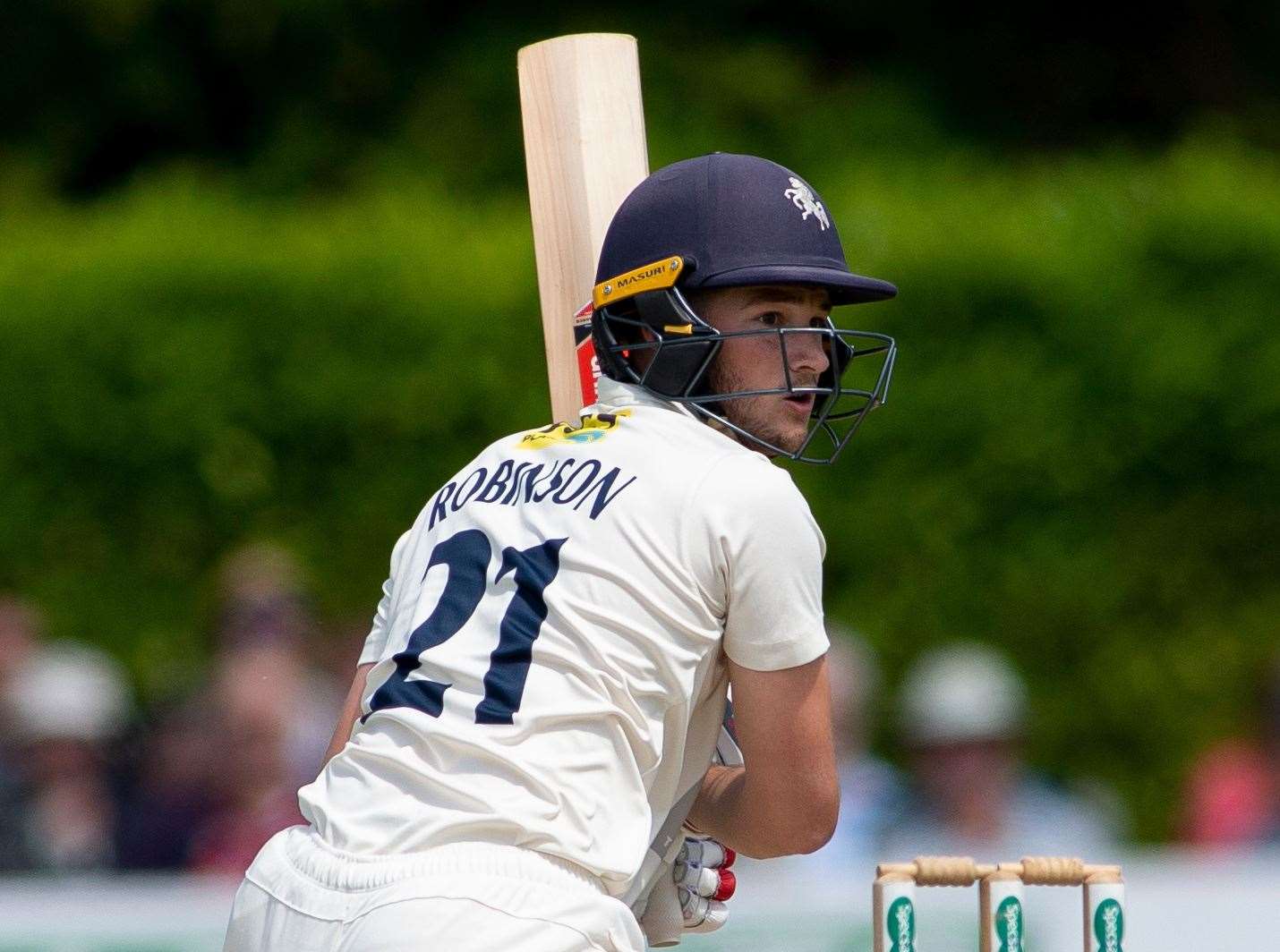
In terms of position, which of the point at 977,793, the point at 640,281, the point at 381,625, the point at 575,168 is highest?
the point at 575,168

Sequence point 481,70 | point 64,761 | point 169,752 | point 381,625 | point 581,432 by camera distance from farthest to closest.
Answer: point 481,70, point 169,752, point 64,761, point 381,625, point 581,432

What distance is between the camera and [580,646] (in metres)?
2.05

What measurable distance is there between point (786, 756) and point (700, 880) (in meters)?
0.31

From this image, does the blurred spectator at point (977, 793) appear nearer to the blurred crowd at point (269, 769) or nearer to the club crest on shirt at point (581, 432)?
the blurred crowd at point (269, 769)

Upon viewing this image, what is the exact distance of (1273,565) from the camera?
20.8 ft

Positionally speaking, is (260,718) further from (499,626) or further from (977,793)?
(499,626)

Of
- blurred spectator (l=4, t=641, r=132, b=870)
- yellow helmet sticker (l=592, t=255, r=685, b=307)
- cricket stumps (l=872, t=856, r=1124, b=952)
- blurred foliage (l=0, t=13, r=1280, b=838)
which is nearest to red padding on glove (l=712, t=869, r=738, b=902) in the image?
cricket stumps (l=872, t=856, r=1124, b=952)

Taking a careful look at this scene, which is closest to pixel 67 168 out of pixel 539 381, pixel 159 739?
pixel 539 381

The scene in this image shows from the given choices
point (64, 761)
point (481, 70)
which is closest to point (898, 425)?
point (64, 761)

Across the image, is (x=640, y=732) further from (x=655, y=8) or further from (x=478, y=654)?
(x=655, y=8)

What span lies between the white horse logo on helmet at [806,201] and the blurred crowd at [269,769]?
2.69 metres

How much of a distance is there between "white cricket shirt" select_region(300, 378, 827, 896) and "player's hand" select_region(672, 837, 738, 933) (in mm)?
199

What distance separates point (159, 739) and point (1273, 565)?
3.50 metres

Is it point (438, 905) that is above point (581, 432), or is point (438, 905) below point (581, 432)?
below
